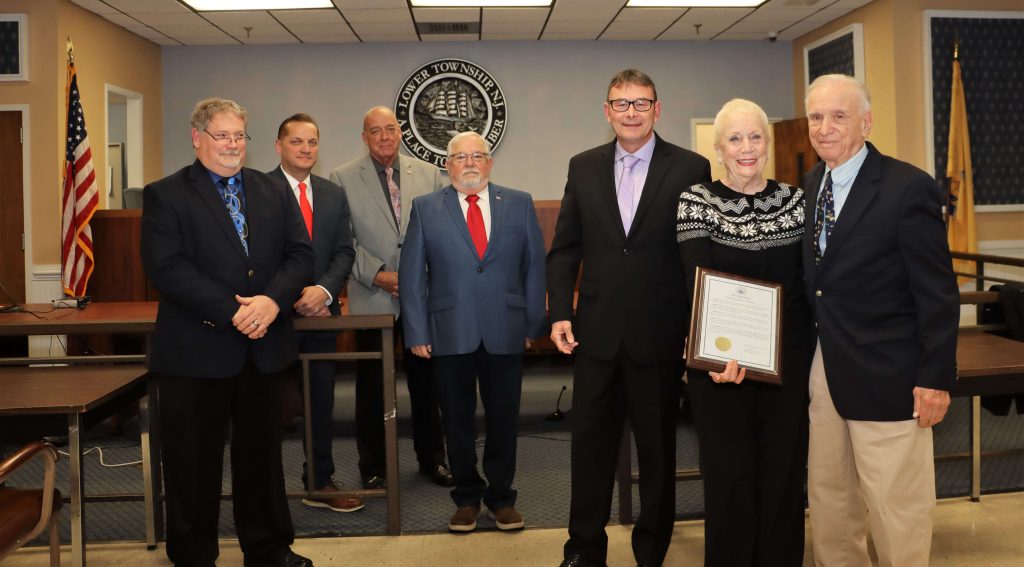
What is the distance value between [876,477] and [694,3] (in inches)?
248

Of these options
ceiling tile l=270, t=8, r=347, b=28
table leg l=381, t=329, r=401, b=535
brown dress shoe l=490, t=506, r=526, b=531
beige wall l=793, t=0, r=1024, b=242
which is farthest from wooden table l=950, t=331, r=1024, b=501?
ceiling tile l=270, t=8, r=347, b=28

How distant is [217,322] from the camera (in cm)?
265

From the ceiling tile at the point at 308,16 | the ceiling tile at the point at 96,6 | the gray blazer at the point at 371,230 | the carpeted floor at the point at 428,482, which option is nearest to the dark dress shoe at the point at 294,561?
the carpeted floor at the point at 428,482

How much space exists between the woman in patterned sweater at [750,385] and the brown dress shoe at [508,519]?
1014 millimetres

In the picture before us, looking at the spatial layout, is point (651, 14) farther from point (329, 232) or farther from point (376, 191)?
point (329, 232)

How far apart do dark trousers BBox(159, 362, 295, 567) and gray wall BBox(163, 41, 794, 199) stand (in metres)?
6.67

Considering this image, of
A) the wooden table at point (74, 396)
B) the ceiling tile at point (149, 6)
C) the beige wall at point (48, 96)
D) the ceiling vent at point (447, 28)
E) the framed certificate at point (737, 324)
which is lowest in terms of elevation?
the wooden table at point (74, 396)

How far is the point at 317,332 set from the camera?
3.70 m

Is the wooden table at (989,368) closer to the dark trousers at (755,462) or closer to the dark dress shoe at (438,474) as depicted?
the dark trousers at (755,462)

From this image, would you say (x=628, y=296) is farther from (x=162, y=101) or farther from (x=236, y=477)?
(x=162, y=101)

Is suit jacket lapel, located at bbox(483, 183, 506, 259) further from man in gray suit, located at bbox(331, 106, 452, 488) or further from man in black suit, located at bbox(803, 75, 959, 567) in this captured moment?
man in black suit, located at bbox(803, 75, 959, 567)

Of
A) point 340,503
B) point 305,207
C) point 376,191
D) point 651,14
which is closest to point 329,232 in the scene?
point 305,207

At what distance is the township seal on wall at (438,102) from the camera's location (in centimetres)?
918

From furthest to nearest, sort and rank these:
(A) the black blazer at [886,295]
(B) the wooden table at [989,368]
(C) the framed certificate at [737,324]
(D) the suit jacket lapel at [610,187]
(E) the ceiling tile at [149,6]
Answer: (E) the ceiling tile at [149,6]
(B) the wooden table at [989,368]
(D) the suit jacket lapel at [610,187]
(C) the framed certificate at [737,324]
(A) the black blazer at [886,295]
